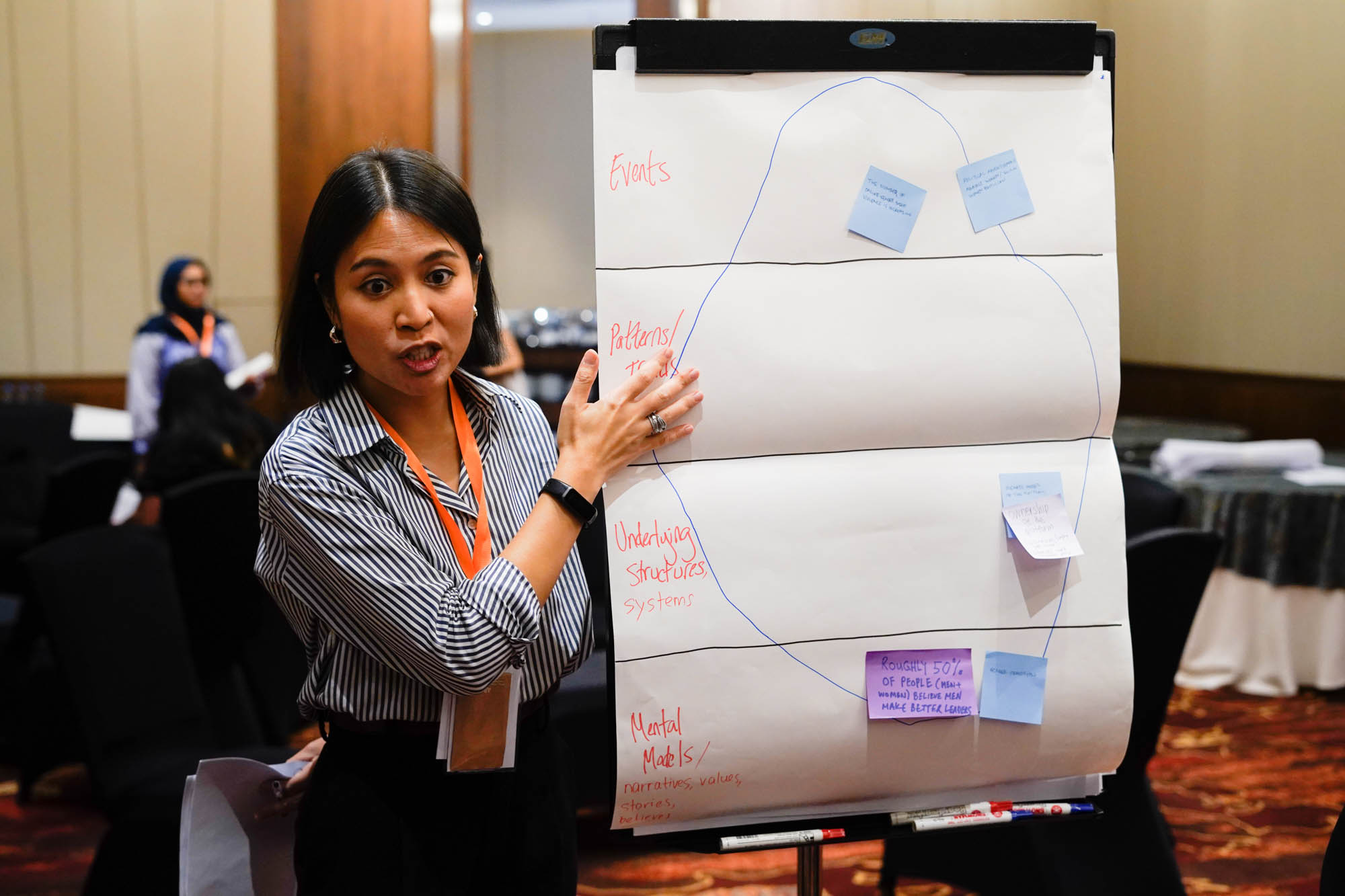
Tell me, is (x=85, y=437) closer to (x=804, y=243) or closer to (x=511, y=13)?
(x=511, y=13)

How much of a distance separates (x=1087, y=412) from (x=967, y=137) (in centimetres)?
41

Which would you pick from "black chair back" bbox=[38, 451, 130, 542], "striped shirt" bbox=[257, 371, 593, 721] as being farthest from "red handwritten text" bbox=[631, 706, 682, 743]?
"black chair back" bbox=[38, 451, 130, 542]

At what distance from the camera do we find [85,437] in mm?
A: 5918

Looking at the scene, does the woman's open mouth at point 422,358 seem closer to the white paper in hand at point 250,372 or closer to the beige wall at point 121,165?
the white paper in hand at point 250,372

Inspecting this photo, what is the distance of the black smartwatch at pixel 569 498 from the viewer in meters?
1.32

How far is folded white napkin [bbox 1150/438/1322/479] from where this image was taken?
4543mm

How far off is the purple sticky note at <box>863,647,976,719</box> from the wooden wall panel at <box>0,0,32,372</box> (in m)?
6.75

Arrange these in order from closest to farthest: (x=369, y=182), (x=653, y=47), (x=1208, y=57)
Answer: (x=369, y=182), (x=653, y=47), (x=1208, y=57)

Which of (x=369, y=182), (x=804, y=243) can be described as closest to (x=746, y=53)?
(x=804, y=243)

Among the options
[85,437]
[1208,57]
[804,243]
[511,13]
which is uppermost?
[511,13]

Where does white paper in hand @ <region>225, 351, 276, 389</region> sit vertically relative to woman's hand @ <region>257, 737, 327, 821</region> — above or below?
above

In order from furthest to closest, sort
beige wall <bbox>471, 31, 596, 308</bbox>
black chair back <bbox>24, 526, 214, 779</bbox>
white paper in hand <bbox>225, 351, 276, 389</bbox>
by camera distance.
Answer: beige wall <bbox>471, 31, 596, 308</bbox>, white paper in hand <bbox>225, 351, 276, 389</bbox>, black chair back <bbox>24, 526, 214, 779</bbox>

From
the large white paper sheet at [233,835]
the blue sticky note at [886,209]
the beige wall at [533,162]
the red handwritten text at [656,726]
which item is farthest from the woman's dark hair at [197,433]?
the beige wall at [533,162]

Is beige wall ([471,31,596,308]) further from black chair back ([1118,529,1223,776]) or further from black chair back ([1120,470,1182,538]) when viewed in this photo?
black chair back ([1118,529,1223,776])
